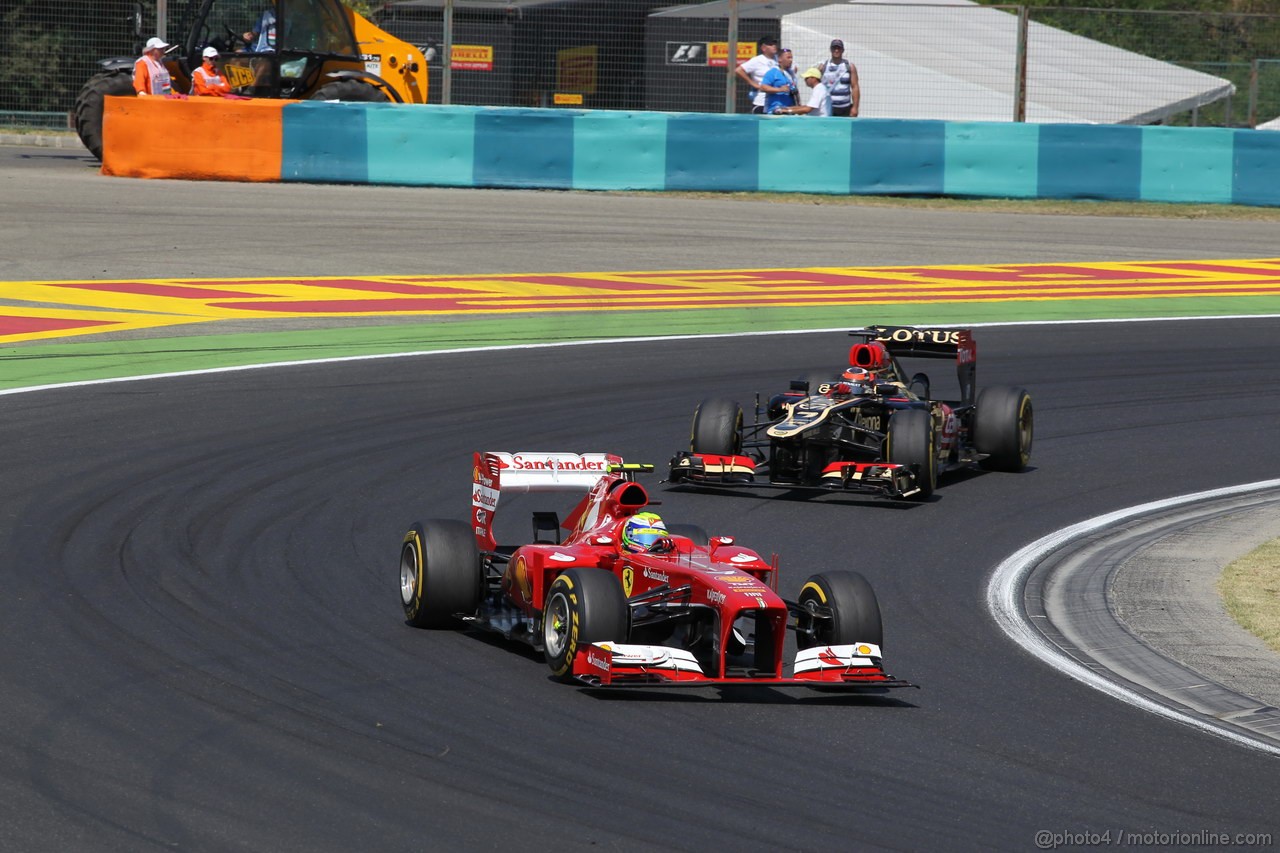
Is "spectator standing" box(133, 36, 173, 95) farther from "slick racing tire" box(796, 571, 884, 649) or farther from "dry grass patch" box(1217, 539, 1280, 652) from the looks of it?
"slick racing tire" box(796, 571, 884, 649)

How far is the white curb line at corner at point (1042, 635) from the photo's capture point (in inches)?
277

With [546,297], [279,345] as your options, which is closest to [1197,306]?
[546,297]

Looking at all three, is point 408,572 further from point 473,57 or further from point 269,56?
point 473,57

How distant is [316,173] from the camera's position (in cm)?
2466

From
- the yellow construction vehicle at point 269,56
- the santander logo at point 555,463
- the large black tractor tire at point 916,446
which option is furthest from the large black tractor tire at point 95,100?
the santander logo at point 555,463

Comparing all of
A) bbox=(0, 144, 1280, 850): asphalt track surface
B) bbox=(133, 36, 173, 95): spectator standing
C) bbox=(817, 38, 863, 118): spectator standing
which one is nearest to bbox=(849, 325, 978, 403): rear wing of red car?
bbox=(0, 144, 1280, 850): asphalt track surface

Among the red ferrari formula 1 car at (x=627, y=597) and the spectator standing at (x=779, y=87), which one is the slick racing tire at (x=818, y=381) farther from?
the spectator standing at (x=779, y=87)

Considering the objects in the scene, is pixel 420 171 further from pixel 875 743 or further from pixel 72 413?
pixel 875 743

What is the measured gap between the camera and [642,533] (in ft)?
24.7

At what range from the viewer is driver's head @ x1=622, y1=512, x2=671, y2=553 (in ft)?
24.6

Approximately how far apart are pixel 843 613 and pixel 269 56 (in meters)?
20.8

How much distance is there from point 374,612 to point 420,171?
1728cm

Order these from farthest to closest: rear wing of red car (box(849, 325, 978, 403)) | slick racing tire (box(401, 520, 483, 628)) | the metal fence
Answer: the metal fence, rear wing of red car (box(849, 325, 978, 403)), slick racing tire (box(401, 520, 483, 628))

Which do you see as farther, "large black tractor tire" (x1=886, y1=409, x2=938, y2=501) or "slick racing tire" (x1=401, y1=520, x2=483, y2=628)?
"large black tractor tire" (x1=886, y1=409, x2=938, y2=501)
